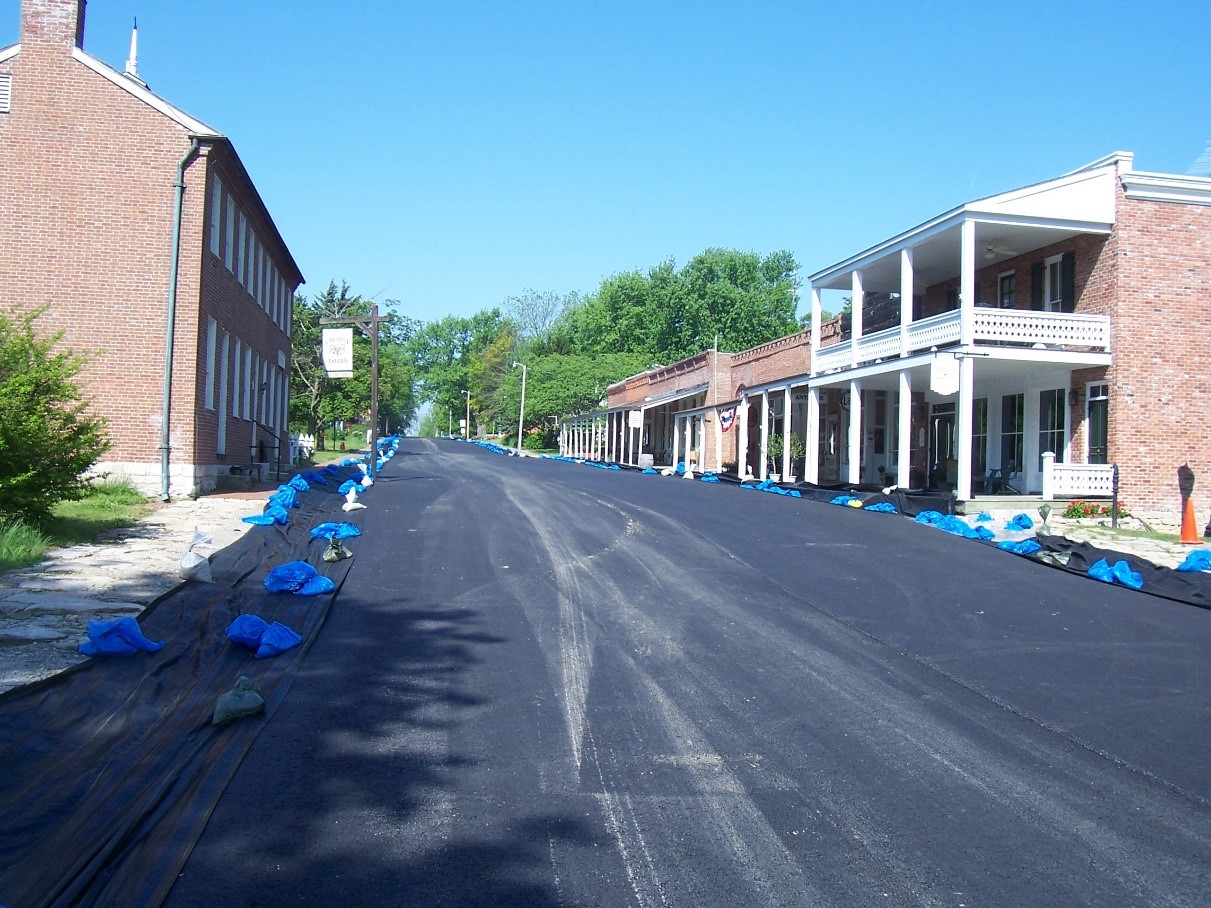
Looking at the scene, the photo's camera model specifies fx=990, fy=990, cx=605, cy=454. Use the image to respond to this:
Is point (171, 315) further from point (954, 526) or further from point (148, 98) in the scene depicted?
point (954, 526)

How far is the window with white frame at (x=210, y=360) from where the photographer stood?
1956 centimetres

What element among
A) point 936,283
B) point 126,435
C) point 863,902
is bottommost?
point 863,902

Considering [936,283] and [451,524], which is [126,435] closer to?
[451,524]

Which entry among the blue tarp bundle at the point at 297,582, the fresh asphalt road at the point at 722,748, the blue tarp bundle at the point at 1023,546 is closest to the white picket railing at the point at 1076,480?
the blue tarp bundle at the point at 1023,546

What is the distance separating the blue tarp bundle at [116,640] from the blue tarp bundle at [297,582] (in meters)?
1.94

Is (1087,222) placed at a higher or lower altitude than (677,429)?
higher

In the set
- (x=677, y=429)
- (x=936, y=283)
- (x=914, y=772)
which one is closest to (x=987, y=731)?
(x=914, y=772)

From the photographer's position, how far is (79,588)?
8867mm

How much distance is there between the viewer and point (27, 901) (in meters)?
3.62

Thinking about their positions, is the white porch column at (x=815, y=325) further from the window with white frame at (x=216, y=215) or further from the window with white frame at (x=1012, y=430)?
the window with white frame at (x=216, y=215)

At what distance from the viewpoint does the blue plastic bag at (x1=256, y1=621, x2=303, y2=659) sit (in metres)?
7.06

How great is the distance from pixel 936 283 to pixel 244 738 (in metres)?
24.1

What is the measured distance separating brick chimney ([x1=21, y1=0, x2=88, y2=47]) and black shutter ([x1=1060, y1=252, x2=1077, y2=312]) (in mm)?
20268

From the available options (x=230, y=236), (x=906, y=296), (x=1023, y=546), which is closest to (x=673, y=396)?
(x=906, y=296)
